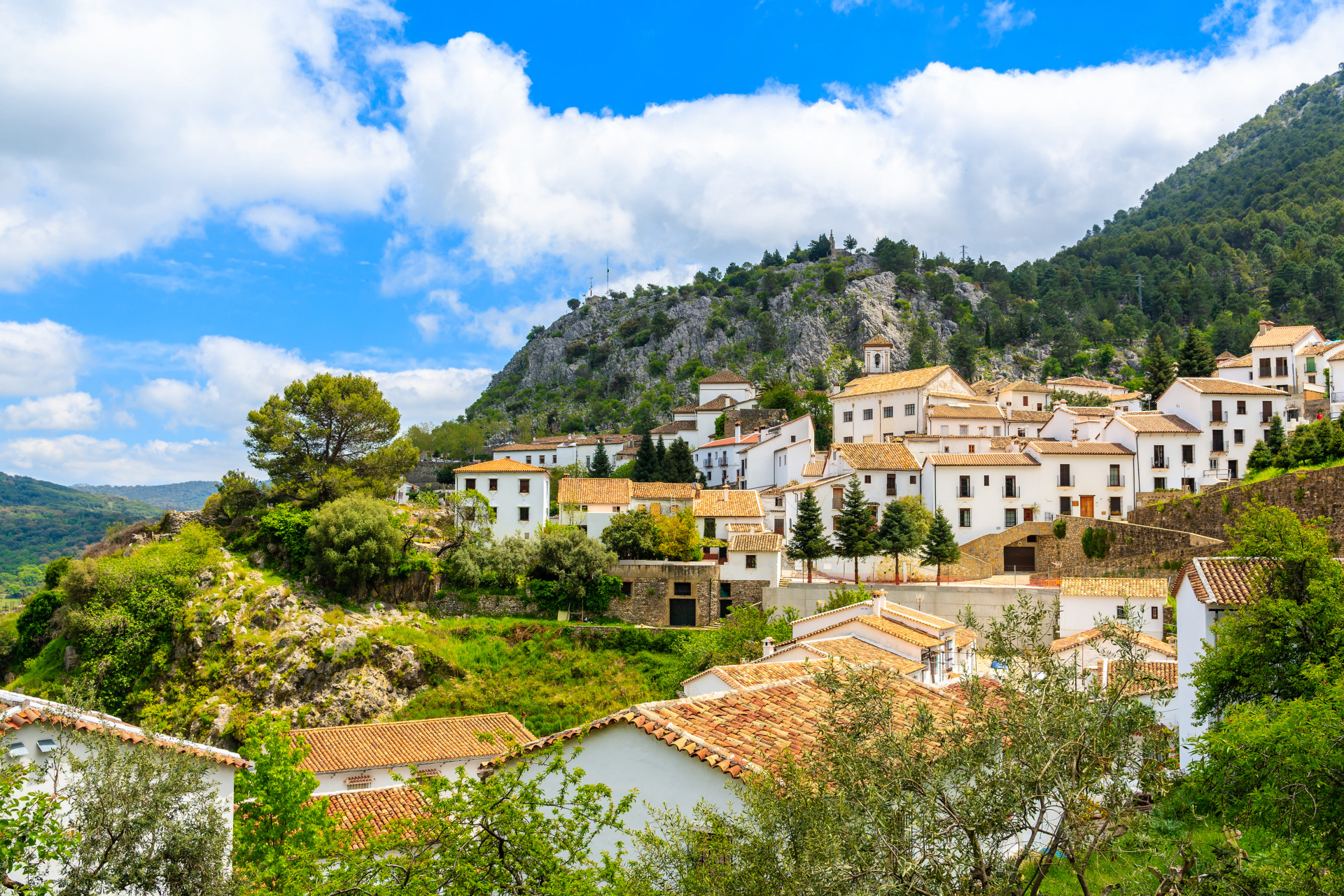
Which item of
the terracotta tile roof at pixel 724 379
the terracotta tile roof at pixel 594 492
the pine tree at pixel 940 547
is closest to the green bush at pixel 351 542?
the terracotta tile roof at pixel 594 492

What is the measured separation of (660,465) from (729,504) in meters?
14.8

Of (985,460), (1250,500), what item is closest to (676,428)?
(985,460)

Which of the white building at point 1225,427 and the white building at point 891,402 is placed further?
the white building at point 891,402

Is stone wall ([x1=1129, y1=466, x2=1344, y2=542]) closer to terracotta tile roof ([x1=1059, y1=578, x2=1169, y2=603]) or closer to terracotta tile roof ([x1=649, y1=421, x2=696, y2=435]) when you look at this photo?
terracotta tile roof ([x1=1059, y1=578, x2=1169, y2=603])

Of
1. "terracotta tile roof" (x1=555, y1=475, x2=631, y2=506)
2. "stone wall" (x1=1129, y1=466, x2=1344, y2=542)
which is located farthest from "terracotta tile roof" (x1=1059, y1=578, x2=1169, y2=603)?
"terracotta tile roof" (x1=555, y1=475, x2=631, y2=506)

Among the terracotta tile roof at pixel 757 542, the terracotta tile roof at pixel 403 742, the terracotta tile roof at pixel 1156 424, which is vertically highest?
the terracotta tile roof at pixel 1156 424

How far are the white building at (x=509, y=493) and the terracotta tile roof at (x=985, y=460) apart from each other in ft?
76.2

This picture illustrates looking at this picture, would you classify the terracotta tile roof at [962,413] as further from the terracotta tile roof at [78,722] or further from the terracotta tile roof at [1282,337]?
the terracotta tile roof at [78,722]

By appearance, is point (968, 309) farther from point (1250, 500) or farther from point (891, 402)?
point (1250, 500)

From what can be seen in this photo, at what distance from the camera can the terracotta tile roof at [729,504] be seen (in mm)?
44719

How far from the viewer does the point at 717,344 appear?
364 ft

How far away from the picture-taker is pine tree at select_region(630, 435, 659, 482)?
5959 cm

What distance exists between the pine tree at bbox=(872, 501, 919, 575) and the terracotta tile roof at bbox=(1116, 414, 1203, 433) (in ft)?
50.1

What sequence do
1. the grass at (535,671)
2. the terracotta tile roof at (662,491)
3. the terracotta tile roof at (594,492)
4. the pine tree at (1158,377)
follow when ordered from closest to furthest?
the grass at (535,671)
the terracotta tile roof at (594,492)
the terracotta tile roof at (662,491)
the pine tree at (1158,377)
